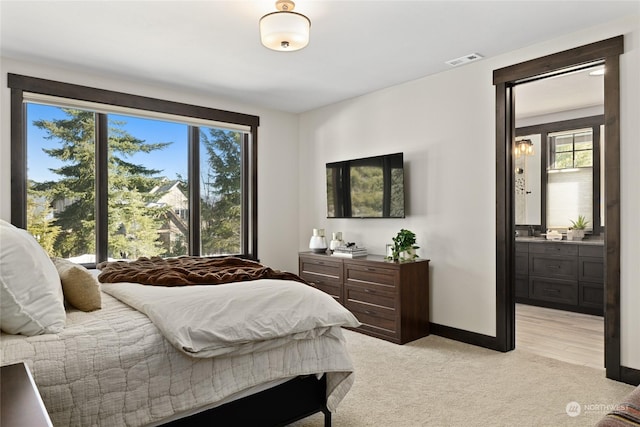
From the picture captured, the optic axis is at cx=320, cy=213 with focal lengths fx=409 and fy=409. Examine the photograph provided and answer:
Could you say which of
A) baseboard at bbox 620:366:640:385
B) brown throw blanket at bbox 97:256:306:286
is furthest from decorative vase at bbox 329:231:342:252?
baseboard at bbox 620:366:640:385

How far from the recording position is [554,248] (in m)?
5.20

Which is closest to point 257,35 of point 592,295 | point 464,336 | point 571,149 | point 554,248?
point 464,336

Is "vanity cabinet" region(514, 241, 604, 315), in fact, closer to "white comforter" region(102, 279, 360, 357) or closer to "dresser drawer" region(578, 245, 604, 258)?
"dresser drawer" region(578, 245, 604, 258)

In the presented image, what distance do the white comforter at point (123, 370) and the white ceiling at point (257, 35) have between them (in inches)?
81.0

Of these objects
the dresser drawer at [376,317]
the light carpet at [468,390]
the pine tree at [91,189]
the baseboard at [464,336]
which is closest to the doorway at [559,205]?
the baseboard at [464,336]

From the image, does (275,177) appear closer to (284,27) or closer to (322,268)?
(322,268)

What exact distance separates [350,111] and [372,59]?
130cm

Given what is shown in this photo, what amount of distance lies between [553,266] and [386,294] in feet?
8.82

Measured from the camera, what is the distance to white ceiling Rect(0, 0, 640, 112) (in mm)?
2736

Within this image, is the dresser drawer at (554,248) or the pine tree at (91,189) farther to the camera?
the dresser drawer at (554,248)

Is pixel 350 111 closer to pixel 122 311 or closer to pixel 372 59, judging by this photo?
pixel 372 59

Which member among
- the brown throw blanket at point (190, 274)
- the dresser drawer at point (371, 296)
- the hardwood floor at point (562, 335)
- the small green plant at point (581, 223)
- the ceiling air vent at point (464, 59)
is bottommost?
the hardwood floor at point (562, 335)

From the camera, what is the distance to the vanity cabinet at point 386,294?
381 centimetres

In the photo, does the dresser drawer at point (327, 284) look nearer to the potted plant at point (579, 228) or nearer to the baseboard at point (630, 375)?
the baseboard at point (630, 375)
